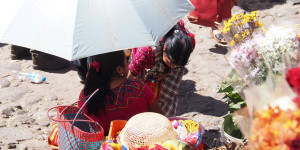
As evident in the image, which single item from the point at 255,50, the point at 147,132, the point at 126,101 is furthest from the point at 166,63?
the point at 147,132

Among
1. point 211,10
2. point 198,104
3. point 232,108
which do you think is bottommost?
point 198,104

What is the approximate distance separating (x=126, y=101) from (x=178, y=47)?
2.53 ft

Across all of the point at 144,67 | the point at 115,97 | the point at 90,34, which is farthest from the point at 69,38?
the point at 144,67

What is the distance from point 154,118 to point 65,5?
0.99 metres

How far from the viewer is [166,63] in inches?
144

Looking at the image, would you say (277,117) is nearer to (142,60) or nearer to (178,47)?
(178,47)

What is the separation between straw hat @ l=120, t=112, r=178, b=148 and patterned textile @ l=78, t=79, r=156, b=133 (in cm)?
50

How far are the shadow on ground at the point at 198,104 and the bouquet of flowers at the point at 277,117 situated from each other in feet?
8.98

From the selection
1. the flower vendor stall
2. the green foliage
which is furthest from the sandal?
the flower vendor stall

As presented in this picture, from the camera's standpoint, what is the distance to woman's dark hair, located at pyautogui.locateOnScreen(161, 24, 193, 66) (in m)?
3.46

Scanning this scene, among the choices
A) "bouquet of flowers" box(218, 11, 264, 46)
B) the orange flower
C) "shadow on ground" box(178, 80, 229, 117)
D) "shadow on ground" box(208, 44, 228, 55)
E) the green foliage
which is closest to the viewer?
the orange flower

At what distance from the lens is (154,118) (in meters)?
2.51

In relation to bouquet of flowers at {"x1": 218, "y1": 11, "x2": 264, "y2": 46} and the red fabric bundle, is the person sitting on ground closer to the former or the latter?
bouquet of flowers at {"x1": 218, "y1": 11, "x2": 264, "y2": 46}

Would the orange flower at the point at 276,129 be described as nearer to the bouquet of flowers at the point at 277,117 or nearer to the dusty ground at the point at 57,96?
the bouquet of flowers at the point at 277,117
